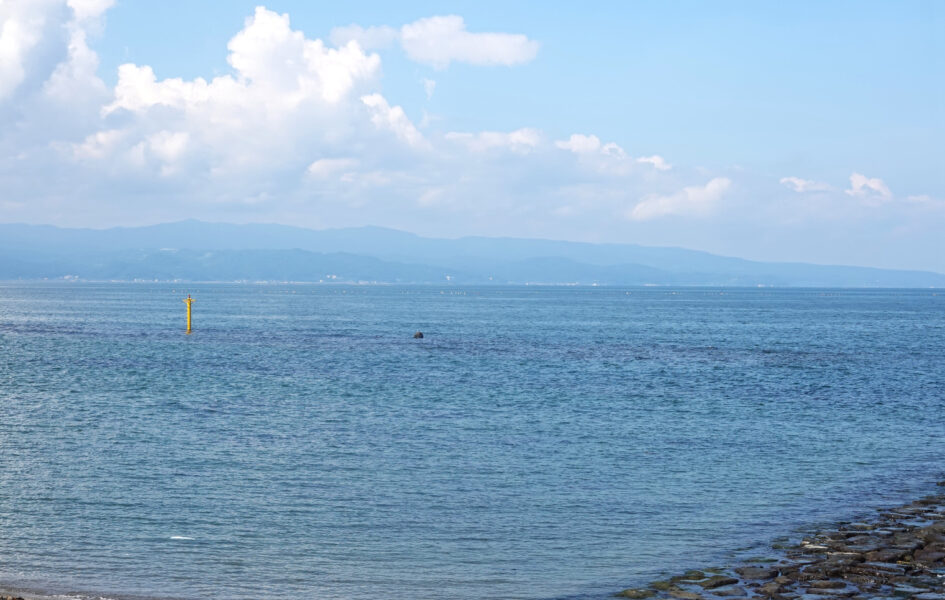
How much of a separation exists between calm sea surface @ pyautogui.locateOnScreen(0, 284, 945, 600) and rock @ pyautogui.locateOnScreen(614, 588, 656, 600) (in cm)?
34

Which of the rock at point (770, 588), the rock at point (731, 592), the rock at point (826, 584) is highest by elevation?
the rock at point (826, 584)

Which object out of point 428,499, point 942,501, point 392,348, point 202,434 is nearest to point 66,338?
point 392,348

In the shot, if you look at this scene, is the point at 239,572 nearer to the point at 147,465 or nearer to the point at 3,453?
the point at 147,465

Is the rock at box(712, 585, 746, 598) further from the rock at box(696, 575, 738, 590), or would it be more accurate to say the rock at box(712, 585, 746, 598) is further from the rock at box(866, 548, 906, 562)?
the rock at box(866, 548, 906, 562)

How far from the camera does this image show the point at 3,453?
1257 inches

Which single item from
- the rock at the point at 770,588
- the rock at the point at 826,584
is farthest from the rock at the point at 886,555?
the rock at the point at 770,588

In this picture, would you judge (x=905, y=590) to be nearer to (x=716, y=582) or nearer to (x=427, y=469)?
(x=716, y=582)

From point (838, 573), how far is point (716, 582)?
255 centimetres

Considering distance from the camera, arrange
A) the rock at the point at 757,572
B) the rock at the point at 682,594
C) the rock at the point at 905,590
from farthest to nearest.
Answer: the rock at the point at 757,572, the rock at the point at 682,594, the rock at the point at 905,590

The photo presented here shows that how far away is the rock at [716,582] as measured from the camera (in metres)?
18.7

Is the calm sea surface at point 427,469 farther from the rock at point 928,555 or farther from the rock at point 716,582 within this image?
the rock at point 928,555

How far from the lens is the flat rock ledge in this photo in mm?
17922

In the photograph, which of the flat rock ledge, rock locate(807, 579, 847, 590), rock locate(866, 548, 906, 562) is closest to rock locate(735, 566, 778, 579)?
the flat rock ledge

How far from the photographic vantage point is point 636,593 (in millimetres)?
18484
